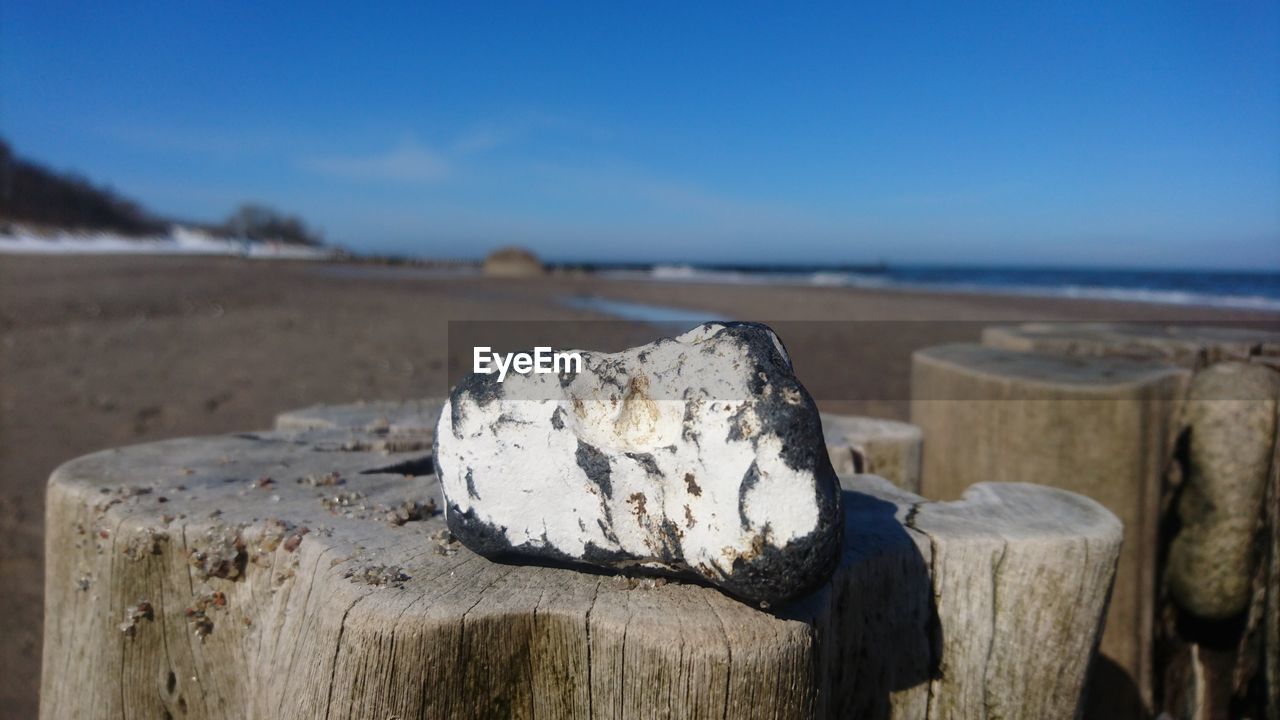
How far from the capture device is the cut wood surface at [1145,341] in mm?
2957

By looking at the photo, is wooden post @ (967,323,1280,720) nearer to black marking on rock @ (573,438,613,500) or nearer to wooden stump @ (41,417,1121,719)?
wooden stump @ (41,417,1121,719)

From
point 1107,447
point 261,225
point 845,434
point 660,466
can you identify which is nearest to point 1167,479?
point 1107,447

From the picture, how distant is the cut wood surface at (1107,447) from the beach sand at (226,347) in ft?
11.6

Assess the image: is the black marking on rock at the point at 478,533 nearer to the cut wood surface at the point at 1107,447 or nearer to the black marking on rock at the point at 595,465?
the black marking on rock at the point at 595,465

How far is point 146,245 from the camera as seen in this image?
25.6 meters

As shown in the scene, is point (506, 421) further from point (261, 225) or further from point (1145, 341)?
point (261, 225)

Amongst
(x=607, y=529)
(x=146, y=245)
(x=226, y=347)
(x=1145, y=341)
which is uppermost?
(x=146, y=245)

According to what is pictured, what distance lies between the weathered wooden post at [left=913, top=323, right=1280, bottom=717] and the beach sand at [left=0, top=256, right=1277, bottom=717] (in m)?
3.59

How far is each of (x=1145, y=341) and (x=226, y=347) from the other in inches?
314

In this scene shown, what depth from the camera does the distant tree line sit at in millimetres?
23000

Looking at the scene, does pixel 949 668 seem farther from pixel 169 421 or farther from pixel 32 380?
pixel 32 380

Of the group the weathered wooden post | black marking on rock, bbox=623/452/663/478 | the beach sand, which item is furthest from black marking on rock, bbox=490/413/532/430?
the beach sand

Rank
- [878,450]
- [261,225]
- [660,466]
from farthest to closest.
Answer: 1. [261,225]
2. [878,450]
3. [660,466]

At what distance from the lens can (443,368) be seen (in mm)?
7492
